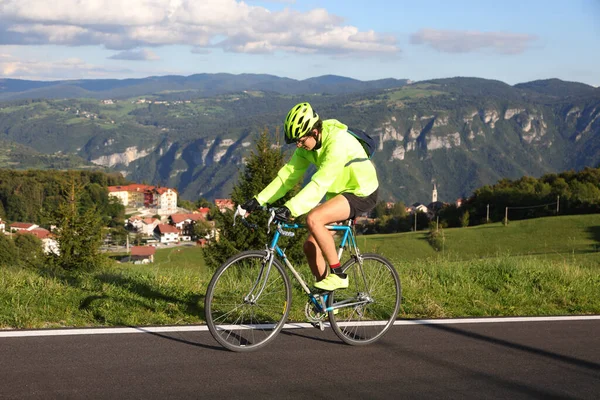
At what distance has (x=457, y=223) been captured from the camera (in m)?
99.1

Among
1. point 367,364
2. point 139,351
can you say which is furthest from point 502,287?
point 139,351

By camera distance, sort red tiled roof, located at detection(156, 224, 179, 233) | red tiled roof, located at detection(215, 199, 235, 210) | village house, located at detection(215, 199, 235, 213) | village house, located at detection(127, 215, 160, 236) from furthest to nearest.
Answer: village house, located at detection(127, 215, 160, 236) < red tiled roof, located at detection(156, 224, 179, 233) < red tiled roof, located at detection(215, 199, 235, 210) < village house, located at detection(215, 199, 235, 213)

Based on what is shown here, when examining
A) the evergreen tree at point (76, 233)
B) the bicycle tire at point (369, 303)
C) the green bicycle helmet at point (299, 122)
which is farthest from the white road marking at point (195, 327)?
the evergreen tree at point (76, 233)

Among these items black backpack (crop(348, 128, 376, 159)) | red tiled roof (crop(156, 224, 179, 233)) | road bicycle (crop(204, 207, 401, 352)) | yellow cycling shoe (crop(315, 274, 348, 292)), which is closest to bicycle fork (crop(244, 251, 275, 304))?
road bicycle (crop(204, 207, 401, 352))

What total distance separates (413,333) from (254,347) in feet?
4.86

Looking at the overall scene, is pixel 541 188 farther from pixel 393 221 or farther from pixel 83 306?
pixel 83 306

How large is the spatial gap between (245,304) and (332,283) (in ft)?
2.36

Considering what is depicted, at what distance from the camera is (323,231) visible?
5.45 m

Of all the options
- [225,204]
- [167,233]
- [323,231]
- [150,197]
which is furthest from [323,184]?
[150,197]

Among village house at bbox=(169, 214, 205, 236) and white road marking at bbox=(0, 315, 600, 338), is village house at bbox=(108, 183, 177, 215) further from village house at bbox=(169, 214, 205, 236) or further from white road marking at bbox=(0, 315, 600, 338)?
white road marking at bbox=(0, 315, 600, 338)

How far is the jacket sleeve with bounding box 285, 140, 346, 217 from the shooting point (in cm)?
529

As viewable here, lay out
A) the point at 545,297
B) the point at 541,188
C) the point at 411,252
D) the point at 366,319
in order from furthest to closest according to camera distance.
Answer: the point at 541,188 → the point at 411,252 → the point at 545,297 → the point at 366,319

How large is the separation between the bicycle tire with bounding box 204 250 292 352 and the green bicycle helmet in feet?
3.14

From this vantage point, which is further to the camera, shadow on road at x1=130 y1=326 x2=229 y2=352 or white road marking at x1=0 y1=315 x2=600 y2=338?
white road marking at x1=0 y1=315 x2=600 y2=338
